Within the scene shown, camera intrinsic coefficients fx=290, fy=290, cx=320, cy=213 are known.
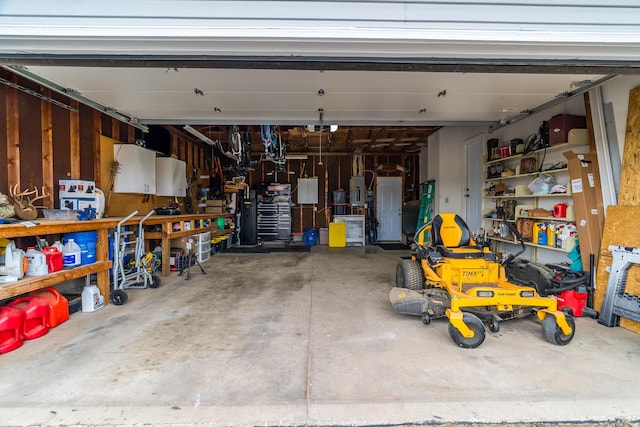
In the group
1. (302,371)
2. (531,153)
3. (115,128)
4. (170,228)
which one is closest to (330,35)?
(302,371)

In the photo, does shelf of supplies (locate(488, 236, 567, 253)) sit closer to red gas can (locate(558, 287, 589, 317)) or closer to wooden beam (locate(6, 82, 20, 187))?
red gas can (locate(558, 287, 589, 317))

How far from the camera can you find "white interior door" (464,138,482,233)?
5.80 m

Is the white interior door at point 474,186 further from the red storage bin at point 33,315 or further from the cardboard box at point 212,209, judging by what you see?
the red storage bin at point 33,315

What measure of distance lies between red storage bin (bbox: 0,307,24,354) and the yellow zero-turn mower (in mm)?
3152

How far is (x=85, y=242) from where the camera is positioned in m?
3.13

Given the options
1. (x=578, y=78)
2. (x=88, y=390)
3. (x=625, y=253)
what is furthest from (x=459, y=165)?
(x=88, y=390)

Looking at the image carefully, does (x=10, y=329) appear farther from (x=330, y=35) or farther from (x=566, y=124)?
(x=566, y=124)

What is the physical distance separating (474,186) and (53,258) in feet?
21.7

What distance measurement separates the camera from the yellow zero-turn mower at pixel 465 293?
2.34 m

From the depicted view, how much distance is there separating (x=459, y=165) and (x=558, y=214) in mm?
2986

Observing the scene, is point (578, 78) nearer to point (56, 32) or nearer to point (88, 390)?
point (56, 32)

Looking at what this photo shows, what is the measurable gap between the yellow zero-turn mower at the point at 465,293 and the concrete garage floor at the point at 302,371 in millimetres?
150

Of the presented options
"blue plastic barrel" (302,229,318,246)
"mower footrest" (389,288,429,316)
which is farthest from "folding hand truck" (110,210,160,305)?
"blue plastic barrel" (302,229,318,246)

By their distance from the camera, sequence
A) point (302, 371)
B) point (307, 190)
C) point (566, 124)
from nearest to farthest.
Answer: point (302, 371), point (566, 124), point (307, 190)
